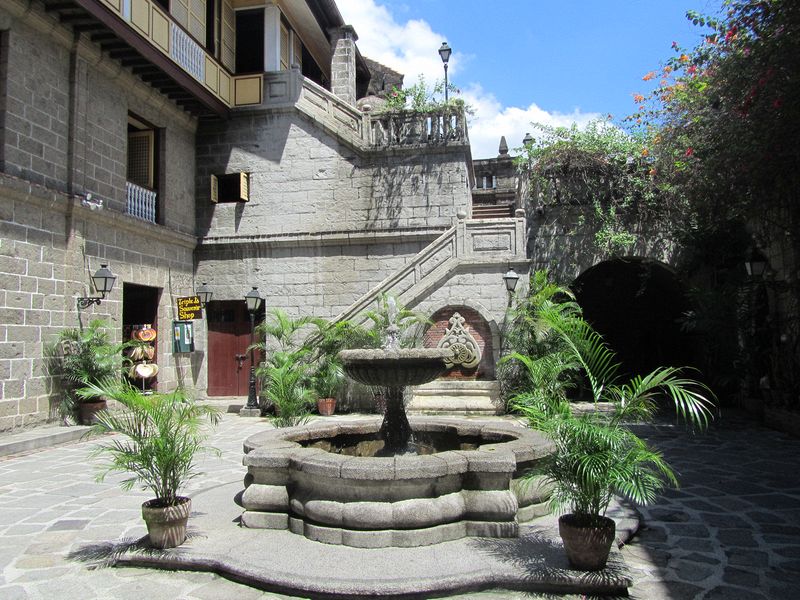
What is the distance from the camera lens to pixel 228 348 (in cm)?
1588

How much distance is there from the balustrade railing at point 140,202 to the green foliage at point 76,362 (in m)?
3.36

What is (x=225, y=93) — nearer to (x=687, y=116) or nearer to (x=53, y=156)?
(x=53, y=156)

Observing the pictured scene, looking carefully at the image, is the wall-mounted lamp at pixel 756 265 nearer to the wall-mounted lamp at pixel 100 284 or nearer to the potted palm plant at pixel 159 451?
the potted palm plant at pixel 159 451

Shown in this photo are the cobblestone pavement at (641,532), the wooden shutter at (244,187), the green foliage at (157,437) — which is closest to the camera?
the cobblestone pavement at (641,532)

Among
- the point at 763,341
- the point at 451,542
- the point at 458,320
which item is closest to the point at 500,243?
the point at 458,320

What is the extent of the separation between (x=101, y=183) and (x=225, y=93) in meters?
4.95

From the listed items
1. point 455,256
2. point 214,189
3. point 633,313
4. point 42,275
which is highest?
point 214,189

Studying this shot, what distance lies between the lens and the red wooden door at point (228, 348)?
1581 cm

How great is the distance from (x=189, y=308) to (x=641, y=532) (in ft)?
38.1

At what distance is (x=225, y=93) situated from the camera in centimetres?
1576

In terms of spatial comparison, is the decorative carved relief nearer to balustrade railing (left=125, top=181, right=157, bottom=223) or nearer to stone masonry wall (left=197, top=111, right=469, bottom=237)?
stone masonry wall (left=197, top=111, right=469, bottom=237)

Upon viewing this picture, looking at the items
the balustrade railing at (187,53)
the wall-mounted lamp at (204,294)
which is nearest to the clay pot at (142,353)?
the wall-mounted lamp at (204,294)

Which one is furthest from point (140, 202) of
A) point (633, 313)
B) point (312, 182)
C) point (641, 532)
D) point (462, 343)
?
point (633, 313)

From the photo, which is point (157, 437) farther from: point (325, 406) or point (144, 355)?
point (144, 355)
